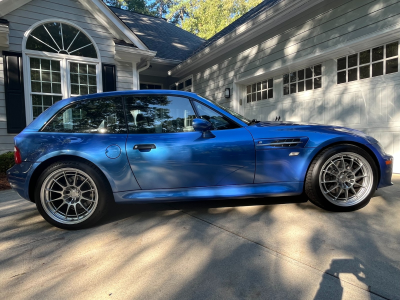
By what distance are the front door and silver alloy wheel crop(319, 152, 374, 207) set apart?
85 cm

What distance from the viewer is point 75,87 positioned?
6.56 metres

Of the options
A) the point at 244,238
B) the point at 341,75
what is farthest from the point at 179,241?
the point at 341,75

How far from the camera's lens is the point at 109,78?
6922 millimetres

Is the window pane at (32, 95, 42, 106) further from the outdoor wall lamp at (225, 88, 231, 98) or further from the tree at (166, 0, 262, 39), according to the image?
the tree at (166, 0, 262, 39)

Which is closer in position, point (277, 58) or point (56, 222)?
point (56, 222)

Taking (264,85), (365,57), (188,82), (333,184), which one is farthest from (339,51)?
(188,82)

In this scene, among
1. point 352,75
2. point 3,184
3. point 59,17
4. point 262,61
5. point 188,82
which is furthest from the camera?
point 188,82

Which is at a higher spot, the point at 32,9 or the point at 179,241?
the point at 32,9

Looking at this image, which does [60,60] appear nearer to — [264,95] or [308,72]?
[264,95]

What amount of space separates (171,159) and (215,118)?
2.14 ft

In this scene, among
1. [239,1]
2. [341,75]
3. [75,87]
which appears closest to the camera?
[341,75]

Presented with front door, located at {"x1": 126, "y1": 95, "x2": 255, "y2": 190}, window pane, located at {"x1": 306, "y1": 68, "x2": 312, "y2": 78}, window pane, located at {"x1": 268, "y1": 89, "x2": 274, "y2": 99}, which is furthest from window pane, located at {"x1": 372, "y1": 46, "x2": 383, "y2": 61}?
front door, located at {"x1": 126, "y1": 95, "x2": 255, "y2": 190}

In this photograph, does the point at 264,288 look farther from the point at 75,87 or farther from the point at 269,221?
the point at 75,87

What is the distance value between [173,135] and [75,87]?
5353 millimetres
